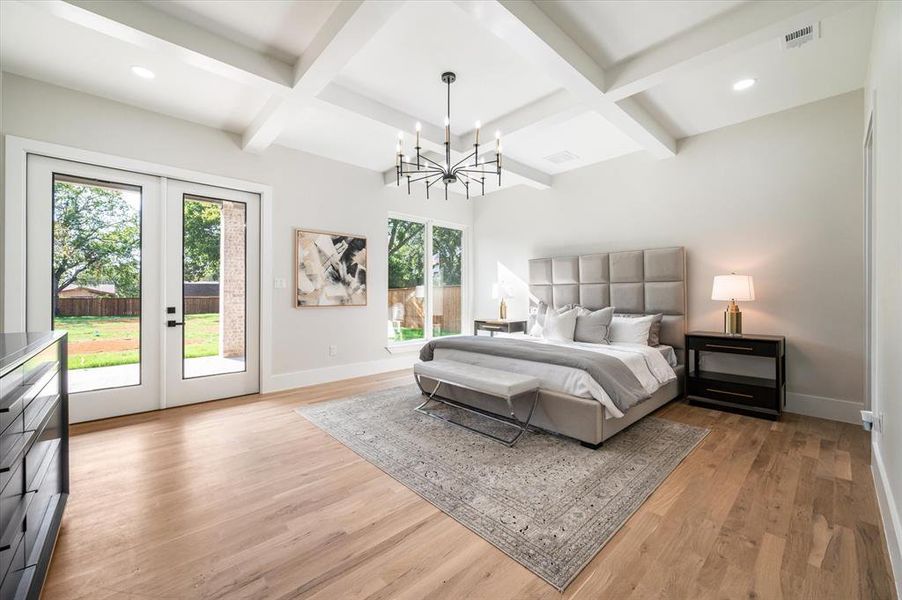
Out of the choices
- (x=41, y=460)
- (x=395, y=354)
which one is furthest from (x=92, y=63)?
(x=395, y=354)

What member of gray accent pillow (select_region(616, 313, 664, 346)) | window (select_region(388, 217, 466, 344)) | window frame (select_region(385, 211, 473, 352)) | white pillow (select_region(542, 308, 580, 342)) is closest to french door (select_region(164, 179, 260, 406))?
window frame (select_region(385, 211, 473, 352))

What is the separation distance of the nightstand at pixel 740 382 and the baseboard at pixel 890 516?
3.40 feet

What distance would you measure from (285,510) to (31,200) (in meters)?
3.28

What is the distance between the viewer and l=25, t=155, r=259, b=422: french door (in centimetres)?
316

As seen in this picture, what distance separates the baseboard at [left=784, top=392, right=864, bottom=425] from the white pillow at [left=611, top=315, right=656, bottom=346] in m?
1.31

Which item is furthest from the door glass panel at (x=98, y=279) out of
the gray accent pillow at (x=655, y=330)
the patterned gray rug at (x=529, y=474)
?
the gray accent pillow at (x=655, y=330)

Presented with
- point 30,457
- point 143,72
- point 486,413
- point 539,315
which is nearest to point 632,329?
point 539,315

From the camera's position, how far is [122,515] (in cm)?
191

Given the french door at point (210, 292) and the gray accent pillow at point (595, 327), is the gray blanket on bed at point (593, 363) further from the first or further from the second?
the french door at point (210, 292)

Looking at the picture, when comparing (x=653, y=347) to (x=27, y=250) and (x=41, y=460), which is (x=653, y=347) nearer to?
(x=41, y=460)

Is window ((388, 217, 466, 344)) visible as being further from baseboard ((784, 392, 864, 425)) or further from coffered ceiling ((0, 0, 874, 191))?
baseboard ((784, 392, 864, 425))

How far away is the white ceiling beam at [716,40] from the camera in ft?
6.97

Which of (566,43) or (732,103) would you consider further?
(732,103)

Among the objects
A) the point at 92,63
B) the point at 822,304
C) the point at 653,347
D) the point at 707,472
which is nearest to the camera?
the point at 707,472
